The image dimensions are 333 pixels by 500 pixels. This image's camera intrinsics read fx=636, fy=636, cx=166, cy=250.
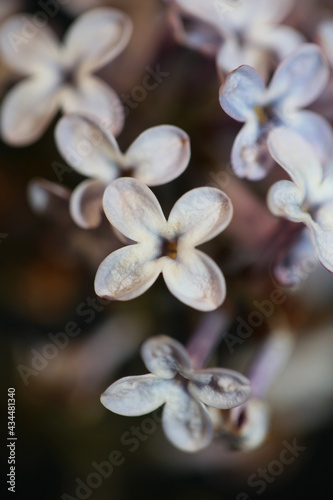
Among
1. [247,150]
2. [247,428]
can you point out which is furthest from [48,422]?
[247,150]

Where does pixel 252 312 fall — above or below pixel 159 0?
below

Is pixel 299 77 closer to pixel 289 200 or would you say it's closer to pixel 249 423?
pixel 289 200

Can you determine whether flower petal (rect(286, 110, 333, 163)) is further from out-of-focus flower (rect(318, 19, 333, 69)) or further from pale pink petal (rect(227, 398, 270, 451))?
pale pink petal (rect(227, 398, 270, 451))

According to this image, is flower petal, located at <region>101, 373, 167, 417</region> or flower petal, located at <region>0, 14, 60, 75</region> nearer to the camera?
flower petal, located at <region>101, 373, 167, 417</region>

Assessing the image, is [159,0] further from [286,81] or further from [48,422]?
[48,422]

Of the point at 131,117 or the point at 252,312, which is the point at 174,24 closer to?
the point at 131,117

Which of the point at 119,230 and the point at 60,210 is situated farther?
the point at 60,210

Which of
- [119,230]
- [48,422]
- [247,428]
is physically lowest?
[48,422]

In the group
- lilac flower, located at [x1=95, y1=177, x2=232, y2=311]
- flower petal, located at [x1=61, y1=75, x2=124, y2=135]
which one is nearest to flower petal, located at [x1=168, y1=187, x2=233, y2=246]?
lilac flower, located at [x1=95, y1=177, x2=232, y2=311]
